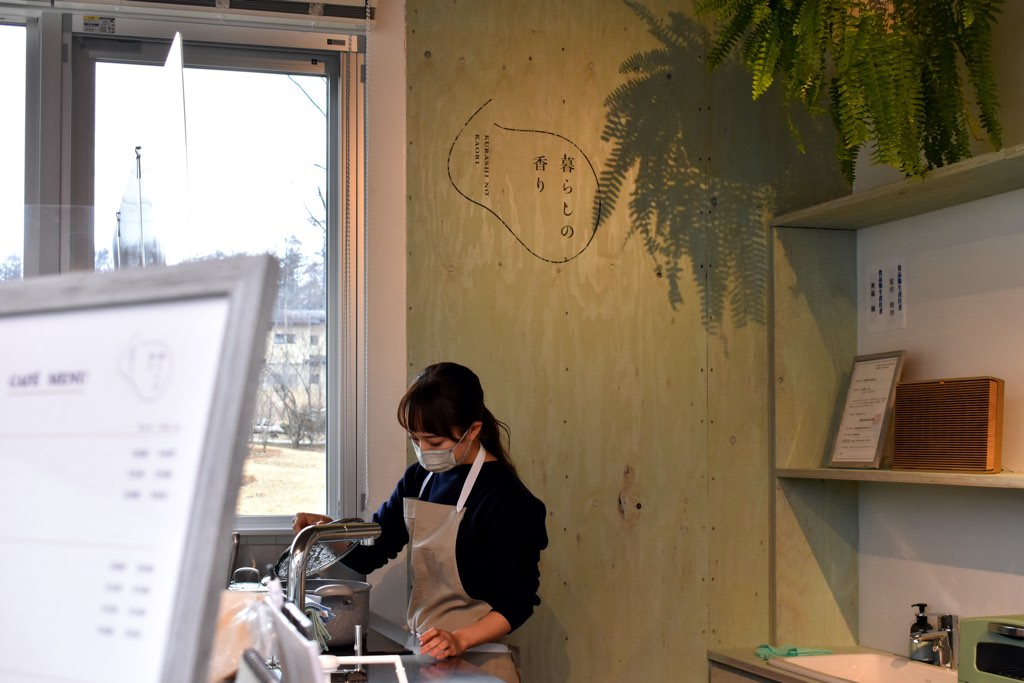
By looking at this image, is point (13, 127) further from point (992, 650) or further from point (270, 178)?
point (992, 650)

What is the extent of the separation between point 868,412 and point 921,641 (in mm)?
658

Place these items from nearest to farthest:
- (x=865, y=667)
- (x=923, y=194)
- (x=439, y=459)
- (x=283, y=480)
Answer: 1. (x=439, y=459)
2. (x=923, y=194)
3. (x=283, y=480)
4. (x=865, y=667)

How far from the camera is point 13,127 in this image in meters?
2.73

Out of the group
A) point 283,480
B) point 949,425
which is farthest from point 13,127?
point 949,425

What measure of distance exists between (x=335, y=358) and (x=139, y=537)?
2448mm

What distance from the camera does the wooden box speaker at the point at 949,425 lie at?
251 centimetres

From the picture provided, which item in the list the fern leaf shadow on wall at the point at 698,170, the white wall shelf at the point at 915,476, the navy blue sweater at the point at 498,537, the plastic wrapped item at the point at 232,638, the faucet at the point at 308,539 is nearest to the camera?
the plastic wrapped item at the point at 232,638

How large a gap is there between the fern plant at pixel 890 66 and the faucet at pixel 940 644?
123 cm

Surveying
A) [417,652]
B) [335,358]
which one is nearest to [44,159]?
[335,358]

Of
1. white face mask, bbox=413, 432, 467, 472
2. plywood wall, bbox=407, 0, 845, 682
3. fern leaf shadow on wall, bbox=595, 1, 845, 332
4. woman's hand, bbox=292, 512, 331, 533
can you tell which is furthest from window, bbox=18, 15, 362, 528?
fern leaf shadow on wall, bbox=595, 1, 845, 332

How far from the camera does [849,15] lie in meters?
2.56

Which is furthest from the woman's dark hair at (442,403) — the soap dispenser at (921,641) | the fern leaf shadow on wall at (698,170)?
the soap dispenser at (921,641)

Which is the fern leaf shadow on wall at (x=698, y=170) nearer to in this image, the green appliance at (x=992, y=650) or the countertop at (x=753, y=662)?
the countertop at (x=753, y=662)

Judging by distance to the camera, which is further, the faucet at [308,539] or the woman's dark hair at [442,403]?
the woman's dark hair at [442,403]
